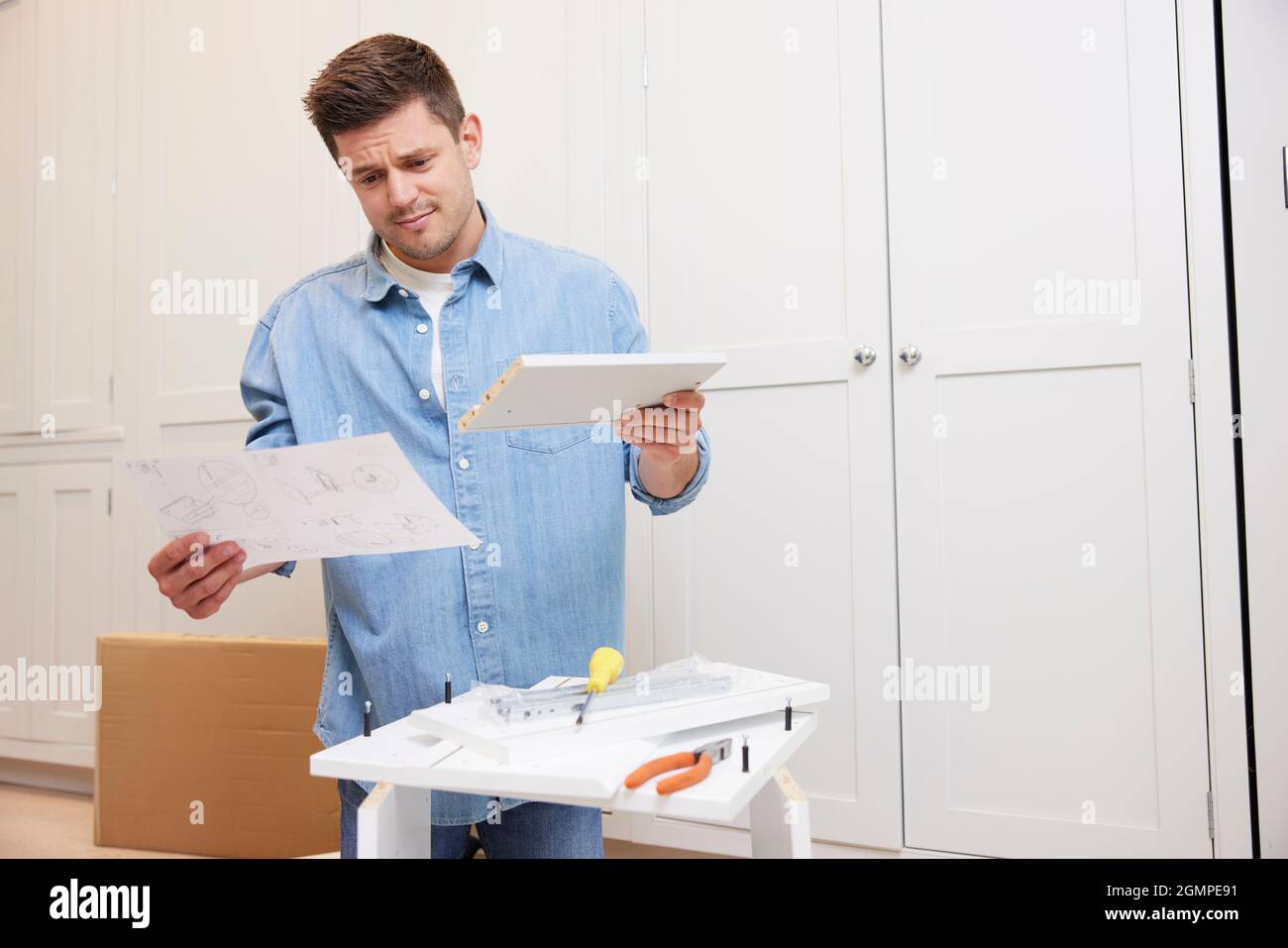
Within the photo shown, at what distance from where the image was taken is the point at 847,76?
1.71 metres

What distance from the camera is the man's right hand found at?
92 cm

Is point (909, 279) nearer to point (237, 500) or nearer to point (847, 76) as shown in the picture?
point (847, 76)

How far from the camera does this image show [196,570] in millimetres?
936

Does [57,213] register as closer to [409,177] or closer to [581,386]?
[409,177]

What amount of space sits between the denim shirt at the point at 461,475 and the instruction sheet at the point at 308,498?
25 centimetres

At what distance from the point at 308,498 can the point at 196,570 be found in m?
0.23

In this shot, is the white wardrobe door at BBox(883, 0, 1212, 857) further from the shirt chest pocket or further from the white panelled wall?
the shirt chest pocket

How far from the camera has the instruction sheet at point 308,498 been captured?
76 centimetres

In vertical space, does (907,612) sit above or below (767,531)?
below
